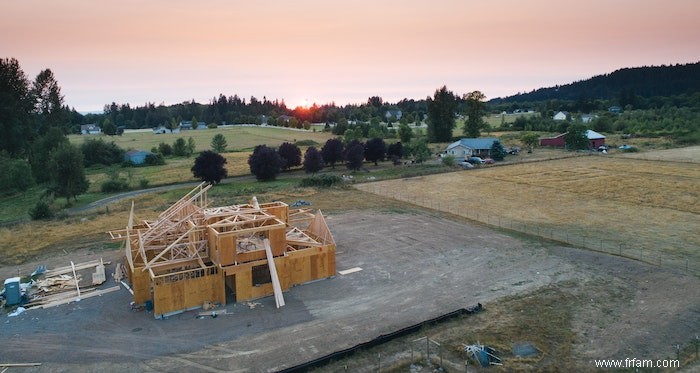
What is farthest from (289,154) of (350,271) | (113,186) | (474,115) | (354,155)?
(474,115)

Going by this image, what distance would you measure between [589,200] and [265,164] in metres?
34.5

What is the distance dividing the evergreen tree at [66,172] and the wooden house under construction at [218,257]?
2408 cm

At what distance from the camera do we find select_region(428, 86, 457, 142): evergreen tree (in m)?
92.2

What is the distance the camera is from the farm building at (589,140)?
78.4 m

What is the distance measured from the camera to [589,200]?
41844mm

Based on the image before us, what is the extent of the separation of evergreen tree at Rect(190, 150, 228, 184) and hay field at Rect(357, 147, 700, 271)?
17.0 m

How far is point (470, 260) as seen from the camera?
88.9 feet

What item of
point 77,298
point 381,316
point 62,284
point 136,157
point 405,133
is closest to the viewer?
point 381,316

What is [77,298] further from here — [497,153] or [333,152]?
[497,153]

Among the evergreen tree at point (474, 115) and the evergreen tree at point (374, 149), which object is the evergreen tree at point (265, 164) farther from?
the evergreen tree at point (474, 115)

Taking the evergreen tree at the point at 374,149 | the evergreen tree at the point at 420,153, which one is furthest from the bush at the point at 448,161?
the evergreen tree at the point at 374,149

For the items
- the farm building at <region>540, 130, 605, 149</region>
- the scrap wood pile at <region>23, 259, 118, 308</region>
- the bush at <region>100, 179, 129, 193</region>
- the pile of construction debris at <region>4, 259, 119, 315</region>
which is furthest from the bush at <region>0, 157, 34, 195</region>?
the farm building at <region>540, 130, 605, 149</region>

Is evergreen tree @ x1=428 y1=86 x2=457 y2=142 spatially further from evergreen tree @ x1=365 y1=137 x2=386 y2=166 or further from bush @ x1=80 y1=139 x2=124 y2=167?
bush @ x1=80 y1=139 x2=124 y2=167

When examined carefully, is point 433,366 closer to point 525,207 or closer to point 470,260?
point 470,260
